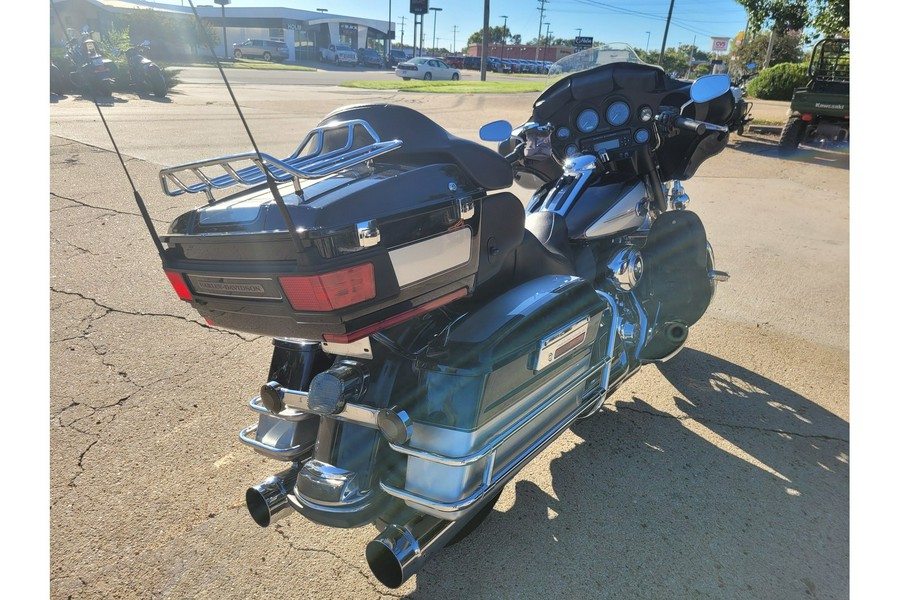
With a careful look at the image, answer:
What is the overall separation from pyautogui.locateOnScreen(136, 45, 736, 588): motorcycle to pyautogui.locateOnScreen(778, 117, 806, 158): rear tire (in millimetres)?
10633

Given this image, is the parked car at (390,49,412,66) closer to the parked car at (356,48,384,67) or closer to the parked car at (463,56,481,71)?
the parked car at (356,48,384,67)

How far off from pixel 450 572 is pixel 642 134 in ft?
7.17

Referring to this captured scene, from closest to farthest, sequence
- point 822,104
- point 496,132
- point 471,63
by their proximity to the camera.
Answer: point 496,132 → point 822,104 → point 471,63

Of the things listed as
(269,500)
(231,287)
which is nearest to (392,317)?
(231,287)

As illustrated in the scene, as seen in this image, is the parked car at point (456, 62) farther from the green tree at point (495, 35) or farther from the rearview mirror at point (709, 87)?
the rearview mirror at point (709, 87)

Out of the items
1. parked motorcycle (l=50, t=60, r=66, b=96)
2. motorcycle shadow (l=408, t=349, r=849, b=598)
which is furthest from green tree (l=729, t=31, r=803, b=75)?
motorcycle shadow (l=408, t=349, r=849, b=598)

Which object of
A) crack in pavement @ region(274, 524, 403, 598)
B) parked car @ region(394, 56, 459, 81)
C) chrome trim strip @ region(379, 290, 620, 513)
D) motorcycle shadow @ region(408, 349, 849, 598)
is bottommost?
crack in pavement @ region(274, 524, 403, 598)

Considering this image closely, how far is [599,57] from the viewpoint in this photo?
10.9ft

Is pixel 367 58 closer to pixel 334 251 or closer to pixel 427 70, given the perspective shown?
pixel 427 70

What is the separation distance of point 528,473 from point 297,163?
1726mm

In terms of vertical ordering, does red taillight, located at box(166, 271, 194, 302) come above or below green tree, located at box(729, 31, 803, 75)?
below

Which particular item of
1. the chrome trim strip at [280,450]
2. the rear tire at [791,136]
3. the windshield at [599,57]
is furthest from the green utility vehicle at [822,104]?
the chrome trim strip at [280,450]

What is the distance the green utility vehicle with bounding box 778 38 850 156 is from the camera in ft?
35.1

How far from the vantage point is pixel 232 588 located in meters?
2.01
